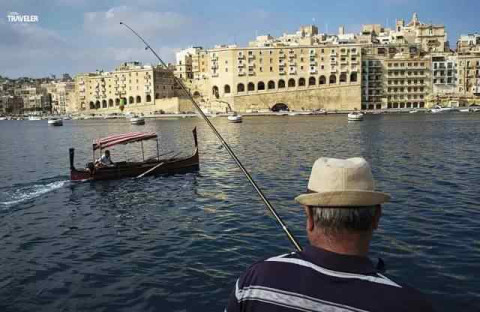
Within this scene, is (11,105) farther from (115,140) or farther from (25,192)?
(25,192)

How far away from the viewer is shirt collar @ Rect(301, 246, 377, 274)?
218 cm

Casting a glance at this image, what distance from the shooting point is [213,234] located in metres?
12.7

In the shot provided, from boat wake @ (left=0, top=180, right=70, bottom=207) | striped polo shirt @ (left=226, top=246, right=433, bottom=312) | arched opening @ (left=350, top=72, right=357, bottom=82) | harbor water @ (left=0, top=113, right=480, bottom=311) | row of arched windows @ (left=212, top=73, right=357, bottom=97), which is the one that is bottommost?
boat wake @ (left=0, top=180, right=70, bottom=207)

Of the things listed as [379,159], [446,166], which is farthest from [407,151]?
[446,166]

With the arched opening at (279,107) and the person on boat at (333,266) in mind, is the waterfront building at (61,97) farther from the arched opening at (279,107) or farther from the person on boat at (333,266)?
the person on boat at (333,266)

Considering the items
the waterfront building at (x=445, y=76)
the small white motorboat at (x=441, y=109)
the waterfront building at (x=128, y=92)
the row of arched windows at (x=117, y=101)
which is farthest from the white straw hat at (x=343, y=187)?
the row of arched windows at (x=117, y=101)

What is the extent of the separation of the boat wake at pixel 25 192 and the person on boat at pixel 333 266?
17.9 m

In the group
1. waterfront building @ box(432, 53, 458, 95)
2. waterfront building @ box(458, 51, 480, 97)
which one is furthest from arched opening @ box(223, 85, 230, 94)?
waterfront building @ box(458, 51, 480, 97)

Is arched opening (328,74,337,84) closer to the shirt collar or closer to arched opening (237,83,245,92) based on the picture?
arched opening (237,83,245,92)

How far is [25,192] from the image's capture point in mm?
20938

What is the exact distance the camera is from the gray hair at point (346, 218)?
2.24m

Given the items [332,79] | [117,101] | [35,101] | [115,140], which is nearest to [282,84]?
[332,79]

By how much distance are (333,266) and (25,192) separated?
21.2 metres

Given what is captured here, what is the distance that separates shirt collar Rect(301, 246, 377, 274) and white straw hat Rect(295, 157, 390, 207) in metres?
0.23
